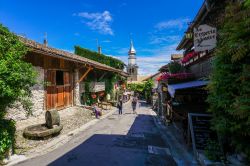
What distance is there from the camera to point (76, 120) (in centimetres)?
1402

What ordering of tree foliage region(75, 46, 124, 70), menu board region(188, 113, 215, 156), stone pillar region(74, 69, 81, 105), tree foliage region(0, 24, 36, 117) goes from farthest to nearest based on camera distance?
tree foliage region(75, 46, 124, 70), stone pillar region(74, 69, 81, 105), menu board region(188, 113, 215, 156), tree foliage region(0, 24, 36, 117)

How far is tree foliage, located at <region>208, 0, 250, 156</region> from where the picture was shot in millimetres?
4023

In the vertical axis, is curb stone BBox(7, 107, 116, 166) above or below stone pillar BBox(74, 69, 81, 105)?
below

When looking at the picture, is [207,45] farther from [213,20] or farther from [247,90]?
[247,90]

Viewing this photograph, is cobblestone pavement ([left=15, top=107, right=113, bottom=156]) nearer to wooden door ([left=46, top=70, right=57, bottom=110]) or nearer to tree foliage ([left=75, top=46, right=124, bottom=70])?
wooden door ([left=46, top=70, right=57, bottom=110])

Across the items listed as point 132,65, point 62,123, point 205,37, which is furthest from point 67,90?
point 132,65

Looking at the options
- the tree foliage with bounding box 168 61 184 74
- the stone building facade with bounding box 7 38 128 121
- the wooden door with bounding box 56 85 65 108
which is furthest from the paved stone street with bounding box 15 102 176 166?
the tree foliage with bounding box 168 61 184 74

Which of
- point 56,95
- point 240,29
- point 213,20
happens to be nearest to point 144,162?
point 240,29

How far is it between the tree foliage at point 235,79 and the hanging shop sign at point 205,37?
8.08 feet

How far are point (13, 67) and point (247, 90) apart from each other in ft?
20.0

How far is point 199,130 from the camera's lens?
773cm

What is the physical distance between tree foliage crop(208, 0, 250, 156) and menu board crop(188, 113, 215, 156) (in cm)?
191

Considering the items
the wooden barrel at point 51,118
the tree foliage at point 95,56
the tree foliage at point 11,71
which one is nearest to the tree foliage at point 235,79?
the tree foliage at point 11,71

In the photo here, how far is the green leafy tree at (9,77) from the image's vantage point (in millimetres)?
6391
